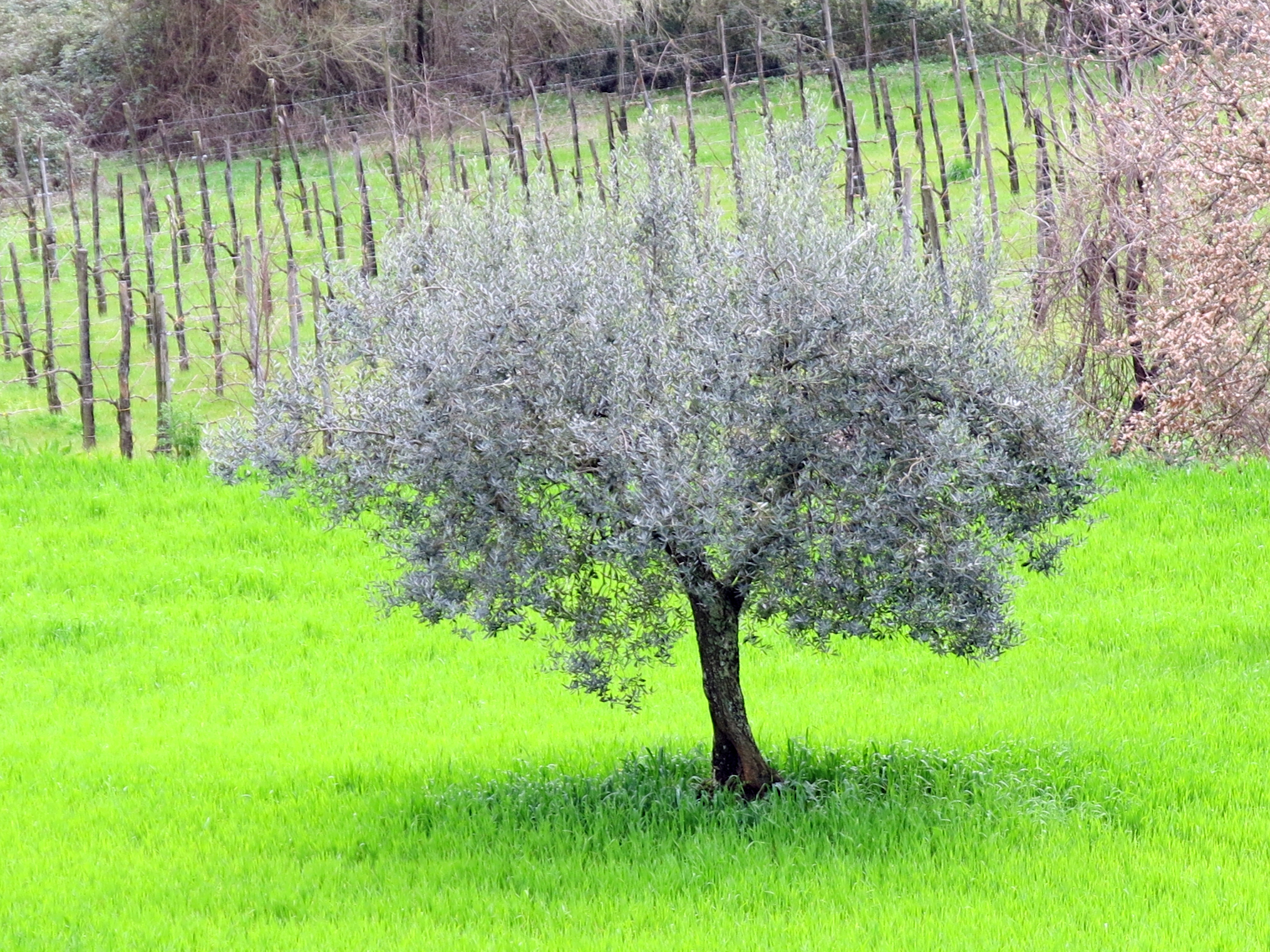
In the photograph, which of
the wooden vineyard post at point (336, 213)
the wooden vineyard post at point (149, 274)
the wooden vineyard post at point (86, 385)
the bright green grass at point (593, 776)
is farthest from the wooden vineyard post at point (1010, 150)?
the wooden vineyard post at point (86, 385)

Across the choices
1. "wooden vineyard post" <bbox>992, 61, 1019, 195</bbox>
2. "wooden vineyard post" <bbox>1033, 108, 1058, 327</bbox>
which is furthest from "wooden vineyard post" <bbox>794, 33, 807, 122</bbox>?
"wooden vineyard post" <bbox>1033, 108, 1058, 327</bbox>

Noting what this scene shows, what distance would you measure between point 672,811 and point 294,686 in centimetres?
479

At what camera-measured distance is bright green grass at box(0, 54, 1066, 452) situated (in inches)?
882

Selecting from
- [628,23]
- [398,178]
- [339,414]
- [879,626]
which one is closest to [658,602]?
[879,626]

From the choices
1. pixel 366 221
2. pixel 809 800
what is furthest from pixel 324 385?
pixel 366 221

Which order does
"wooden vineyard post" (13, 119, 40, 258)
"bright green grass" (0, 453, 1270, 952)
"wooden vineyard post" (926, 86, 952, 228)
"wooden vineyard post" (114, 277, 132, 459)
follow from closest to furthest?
"bright green grass" (0, 453, 1270, 952) < "wooden vineyard post" (114, 277, 132, 459) < "wooden vineyard post" (926, 86, 952, 228) < "wooden vineyard post" (13, 119, 40, 258)

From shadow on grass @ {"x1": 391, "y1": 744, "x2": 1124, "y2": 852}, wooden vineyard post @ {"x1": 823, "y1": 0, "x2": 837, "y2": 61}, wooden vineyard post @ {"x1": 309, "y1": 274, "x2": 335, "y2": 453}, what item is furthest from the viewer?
wooden vineyard post @ {"x1": 823, "y1": 0, "x2": 837, "y2": 61}

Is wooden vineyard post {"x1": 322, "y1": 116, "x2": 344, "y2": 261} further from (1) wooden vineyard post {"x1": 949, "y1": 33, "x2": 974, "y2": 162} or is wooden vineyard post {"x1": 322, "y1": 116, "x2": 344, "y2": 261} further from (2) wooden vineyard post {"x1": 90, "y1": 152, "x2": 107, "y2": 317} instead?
(1) wooden vineyard post {"x1": 949, "y1": 33, "x2": 974, "y2": 162}

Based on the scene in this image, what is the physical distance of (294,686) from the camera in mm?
12188

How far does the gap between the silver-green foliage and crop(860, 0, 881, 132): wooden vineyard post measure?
2202cm

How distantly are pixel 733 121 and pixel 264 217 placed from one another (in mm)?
12442

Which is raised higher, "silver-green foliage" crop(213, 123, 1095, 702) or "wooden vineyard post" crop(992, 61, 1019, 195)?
"wooden vineyard post" crop(992, 61, 1019, 195)

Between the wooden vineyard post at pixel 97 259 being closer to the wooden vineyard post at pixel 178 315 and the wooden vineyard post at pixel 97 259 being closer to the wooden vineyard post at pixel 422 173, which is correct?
the wooden vineyard post at pixel 178 315

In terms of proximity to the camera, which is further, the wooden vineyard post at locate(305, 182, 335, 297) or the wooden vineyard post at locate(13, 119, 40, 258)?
the wooden vineyard post at locate(13, 119, 40, 258)
